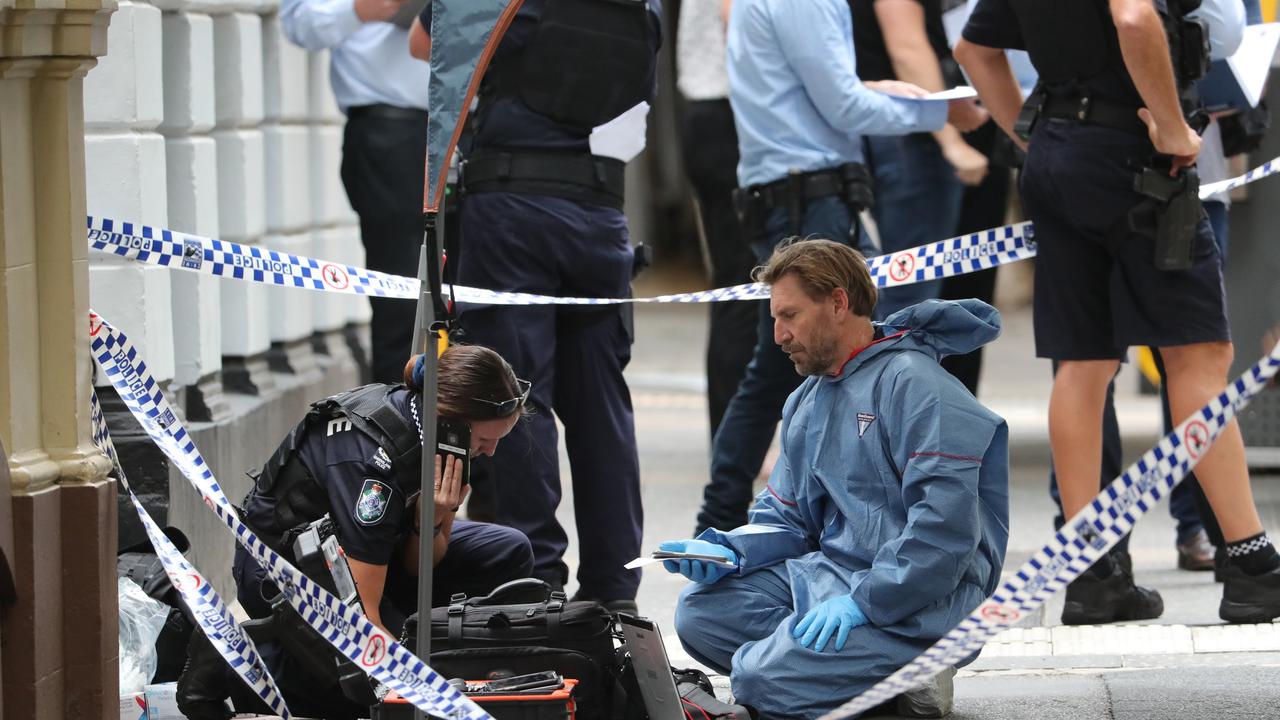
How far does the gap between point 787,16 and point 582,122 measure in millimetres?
946

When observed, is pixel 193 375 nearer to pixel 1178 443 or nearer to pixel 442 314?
pixel 442 314

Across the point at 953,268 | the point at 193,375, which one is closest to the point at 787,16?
the point at 953,268

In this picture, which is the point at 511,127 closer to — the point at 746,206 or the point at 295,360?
the point at 746,206

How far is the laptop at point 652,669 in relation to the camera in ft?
13.2

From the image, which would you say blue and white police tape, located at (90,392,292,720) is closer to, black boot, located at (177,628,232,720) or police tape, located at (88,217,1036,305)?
black boot, located at (177,628,232,720)

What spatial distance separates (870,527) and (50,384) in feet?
5.64

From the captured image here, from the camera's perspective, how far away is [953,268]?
18.6ft

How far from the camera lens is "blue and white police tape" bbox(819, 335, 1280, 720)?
3533mm

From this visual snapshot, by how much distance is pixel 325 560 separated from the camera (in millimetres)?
4219

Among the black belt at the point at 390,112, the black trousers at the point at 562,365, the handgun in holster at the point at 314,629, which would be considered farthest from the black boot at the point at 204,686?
the black belt at the point at 390,112

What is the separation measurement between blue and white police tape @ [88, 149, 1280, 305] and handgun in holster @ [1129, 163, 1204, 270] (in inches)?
13.5

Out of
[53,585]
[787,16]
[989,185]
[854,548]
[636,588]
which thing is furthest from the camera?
[989,185]

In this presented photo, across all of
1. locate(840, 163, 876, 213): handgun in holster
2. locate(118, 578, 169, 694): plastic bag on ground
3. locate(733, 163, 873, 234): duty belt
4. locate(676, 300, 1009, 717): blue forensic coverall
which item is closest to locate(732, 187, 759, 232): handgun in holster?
locate(733, 163, 873, 234): duty belt

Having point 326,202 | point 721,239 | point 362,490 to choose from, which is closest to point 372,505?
point 362,490
